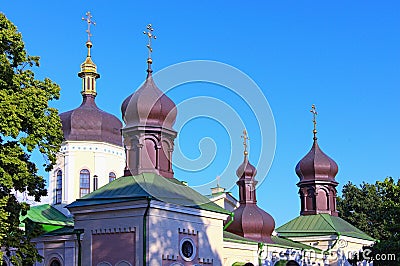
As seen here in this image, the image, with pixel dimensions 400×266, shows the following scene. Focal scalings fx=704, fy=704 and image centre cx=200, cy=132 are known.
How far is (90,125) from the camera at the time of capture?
29.8m

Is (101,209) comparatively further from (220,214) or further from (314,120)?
(314,120)

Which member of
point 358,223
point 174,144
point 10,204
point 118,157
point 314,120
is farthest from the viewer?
point 358,223

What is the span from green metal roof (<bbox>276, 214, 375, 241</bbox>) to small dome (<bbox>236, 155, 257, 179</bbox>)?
3151mm

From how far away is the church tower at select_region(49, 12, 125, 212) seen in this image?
96.0 ft

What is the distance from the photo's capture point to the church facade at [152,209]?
68.5 feet

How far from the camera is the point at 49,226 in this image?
24.8 meters

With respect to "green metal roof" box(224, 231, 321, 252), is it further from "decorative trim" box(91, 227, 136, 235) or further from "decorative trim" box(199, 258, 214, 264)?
"decorative trim" box(91, 227, 136, 235)

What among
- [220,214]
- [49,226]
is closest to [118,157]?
[49,226]

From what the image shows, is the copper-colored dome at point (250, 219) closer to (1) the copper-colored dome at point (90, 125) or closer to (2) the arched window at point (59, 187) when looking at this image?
(1) the copper-colored dome at point (90, 125)

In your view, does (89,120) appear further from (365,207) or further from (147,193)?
(365,207)

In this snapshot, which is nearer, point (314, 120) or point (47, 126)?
point (47, 126)

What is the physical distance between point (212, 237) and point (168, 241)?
2246mm

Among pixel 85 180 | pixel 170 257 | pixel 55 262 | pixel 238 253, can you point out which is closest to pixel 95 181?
pixel 85 180

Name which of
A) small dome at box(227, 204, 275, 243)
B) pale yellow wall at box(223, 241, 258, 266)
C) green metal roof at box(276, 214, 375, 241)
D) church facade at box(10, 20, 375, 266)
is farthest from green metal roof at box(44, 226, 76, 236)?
green metal roof at box(276, 214, 375, 241)
